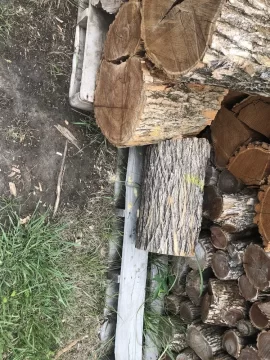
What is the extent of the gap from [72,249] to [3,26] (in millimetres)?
1237

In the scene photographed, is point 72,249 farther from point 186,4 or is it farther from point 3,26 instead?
point 186,4

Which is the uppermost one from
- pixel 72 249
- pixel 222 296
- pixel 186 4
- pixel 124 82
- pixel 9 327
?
pixel 186 4

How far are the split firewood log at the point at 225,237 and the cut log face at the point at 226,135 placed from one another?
0.38m

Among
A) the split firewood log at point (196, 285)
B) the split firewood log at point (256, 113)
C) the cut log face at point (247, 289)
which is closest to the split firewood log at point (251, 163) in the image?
the split firewood log at point (256, 113)

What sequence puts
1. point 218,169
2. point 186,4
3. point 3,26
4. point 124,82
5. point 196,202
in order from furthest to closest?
point 218,169 → point 196,202 → point 3,26 → point 124,82 → point 186,4

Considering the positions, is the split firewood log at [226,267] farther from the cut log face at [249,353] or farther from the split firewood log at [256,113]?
the split firewood log at [256,113]

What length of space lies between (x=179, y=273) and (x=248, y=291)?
1.71ft

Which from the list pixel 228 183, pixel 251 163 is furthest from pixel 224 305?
pixel 251 163

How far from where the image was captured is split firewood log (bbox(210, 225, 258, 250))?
2756mm

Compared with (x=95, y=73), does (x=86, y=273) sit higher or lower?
lower

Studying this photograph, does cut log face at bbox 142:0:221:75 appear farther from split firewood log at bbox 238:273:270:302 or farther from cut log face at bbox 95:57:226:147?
split firewood log at bbox 238:273:270:302

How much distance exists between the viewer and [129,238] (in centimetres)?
289

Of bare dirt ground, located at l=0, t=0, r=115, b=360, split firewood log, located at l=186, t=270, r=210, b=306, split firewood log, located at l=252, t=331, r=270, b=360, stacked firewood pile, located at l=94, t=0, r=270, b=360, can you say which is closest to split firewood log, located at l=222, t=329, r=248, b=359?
stacked firewood pile, located at l=94, t=0, r=270, b=360

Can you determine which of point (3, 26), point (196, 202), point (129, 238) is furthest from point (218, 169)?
point (3, 26)
